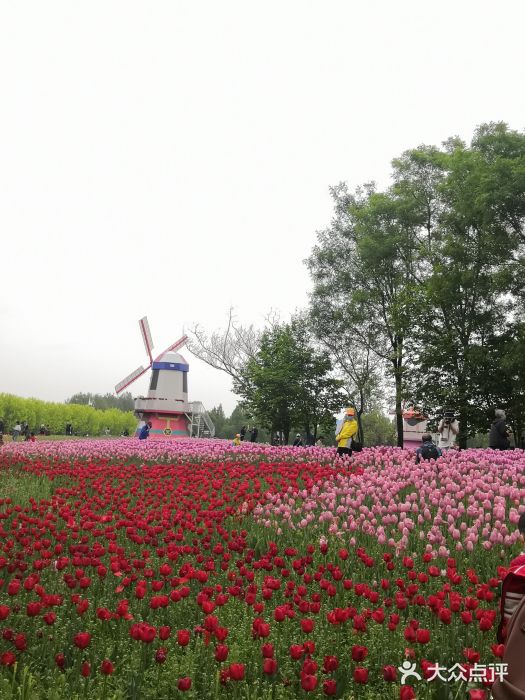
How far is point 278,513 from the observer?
964cm

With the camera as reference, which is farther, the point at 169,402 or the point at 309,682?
the point at 169,402

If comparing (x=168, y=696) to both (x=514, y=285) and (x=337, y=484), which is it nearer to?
(x=337, y=484)

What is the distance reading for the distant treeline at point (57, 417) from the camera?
77062mm

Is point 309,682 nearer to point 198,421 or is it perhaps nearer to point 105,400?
point 198,421

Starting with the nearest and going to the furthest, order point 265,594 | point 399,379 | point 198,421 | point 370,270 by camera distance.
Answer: point 265,594
point 399,379
point 370,270
point 198,421

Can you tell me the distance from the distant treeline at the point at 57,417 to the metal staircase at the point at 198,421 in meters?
29.8

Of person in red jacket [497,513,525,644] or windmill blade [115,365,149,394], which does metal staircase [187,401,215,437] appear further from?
person in red jacket [497,513,525,644]

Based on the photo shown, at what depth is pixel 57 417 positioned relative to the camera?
88.6 meters

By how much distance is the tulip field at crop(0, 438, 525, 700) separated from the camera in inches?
162

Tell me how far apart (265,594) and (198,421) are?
1757 inches

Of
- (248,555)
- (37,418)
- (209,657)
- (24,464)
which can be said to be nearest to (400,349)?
(24,464)

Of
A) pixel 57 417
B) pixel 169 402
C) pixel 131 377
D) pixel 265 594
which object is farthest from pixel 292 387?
pixel 57 417

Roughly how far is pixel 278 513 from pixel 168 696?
18.2 feet

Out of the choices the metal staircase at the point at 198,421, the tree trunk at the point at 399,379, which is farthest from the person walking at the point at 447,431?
the metal staircase at the point at 198,421
